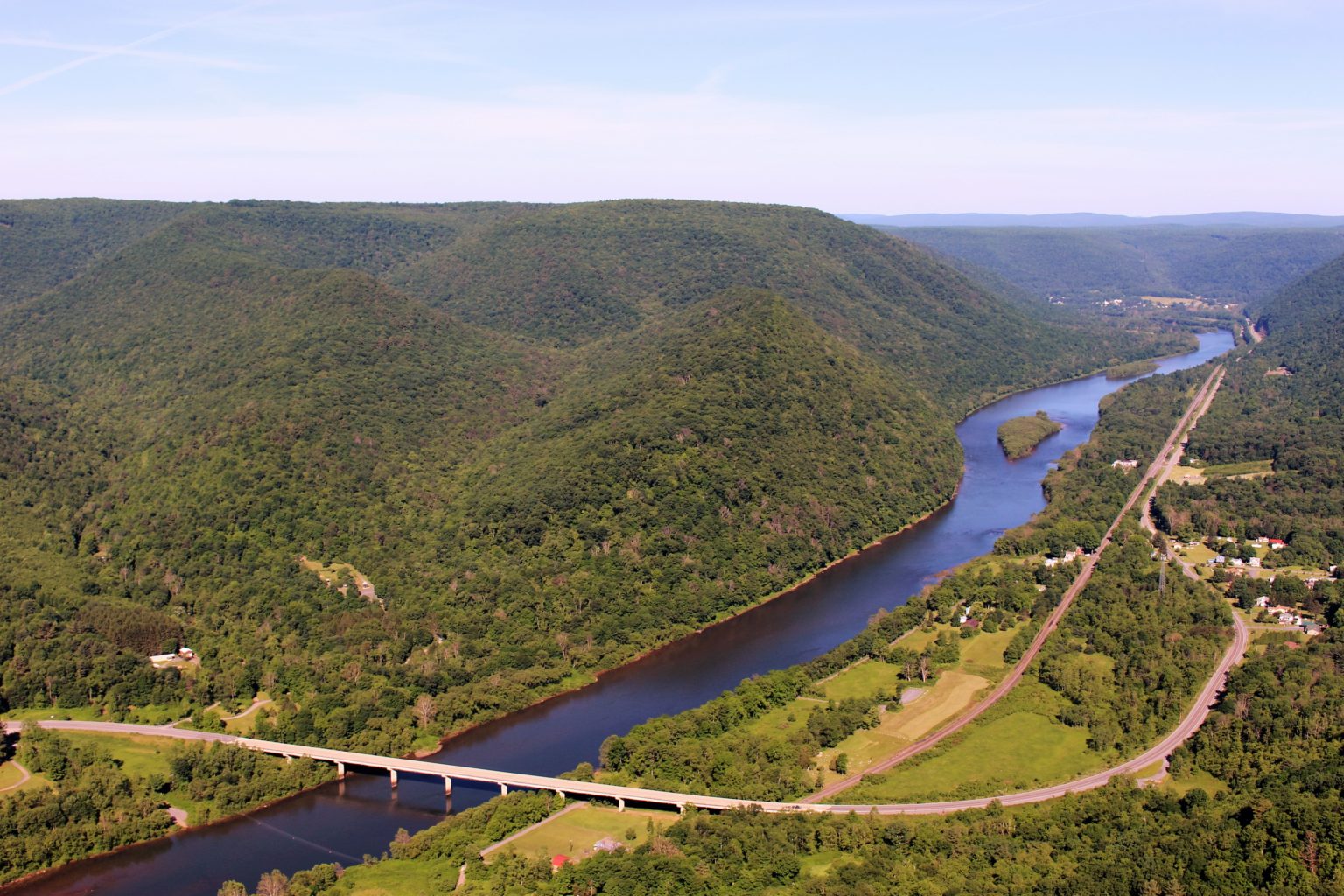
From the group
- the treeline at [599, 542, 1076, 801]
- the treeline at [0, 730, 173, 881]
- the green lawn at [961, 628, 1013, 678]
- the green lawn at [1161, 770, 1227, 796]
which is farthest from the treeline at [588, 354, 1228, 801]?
the treeline at [0, 730, 173, 881]

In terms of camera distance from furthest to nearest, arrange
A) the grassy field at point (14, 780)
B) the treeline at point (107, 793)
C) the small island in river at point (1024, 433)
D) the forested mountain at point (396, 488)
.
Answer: the small island in river at point (1024, 433)
the forested mountain at point (396, 488)
the grassy field at point (14, 780)
the treeline at point (107, 793)

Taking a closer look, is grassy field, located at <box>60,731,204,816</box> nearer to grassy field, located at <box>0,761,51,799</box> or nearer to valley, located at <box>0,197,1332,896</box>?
valley, located at <box>0,197,1332,896</box>

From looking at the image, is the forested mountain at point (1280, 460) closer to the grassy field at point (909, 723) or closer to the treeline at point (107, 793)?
the grassy field at point (909, 723)

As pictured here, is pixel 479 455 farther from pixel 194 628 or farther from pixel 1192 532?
pixel 1192 532

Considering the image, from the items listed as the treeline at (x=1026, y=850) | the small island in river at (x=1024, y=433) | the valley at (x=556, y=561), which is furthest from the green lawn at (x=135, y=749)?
the small island in river at (x=1024, y=433)

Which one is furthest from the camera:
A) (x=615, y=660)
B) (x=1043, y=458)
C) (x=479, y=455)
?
(x=1043, y=458)

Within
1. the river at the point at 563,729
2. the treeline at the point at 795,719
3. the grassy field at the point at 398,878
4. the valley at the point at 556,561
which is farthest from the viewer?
the valley at the point at 556,561

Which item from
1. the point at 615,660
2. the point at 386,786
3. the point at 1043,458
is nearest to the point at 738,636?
the point at 615,660
